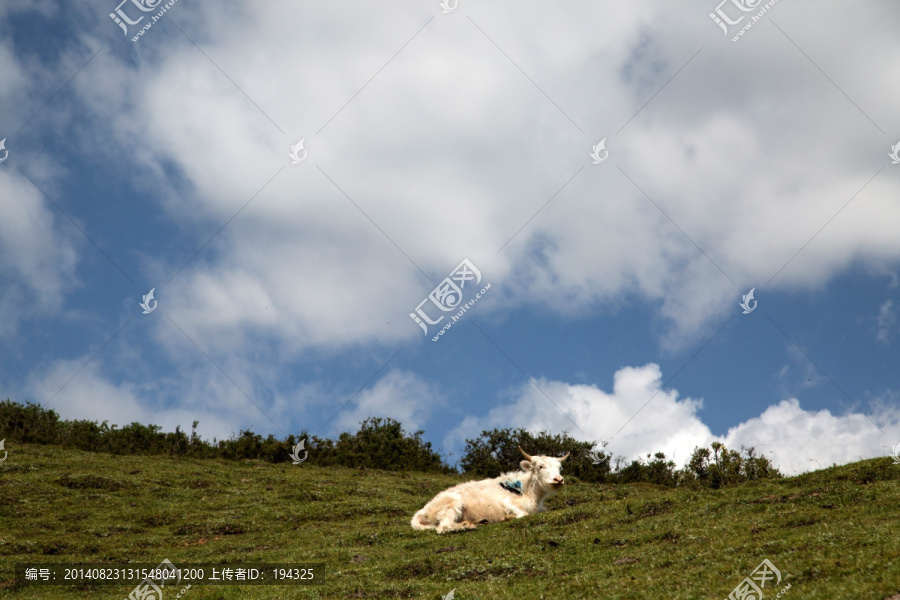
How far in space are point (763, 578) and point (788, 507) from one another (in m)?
6.03

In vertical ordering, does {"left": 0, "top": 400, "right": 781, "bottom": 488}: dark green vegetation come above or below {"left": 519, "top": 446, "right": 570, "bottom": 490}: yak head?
above

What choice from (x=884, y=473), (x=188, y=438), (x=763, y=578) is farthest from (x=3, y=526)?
(x=884, y=473)

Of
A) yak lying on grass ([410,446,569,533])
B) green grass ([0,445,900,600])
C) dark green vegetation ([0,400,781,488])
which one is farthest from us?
dark green vegetation ([0,400,781,488])

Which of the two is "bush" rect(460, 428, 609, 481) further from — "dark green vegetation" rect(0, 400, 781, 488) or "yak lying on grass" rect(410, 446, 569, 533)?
"yak lying on grass" rect(410, 446, 569, 533)

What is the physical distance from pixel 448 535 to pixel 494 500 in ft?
7.51

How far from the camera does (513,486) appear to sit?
2020 centimetres

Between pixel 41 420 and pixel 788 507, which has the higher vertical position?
pixel 41 420

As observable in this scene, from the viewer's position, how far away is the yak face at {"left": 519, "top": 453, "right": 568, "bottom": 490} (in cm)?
2014

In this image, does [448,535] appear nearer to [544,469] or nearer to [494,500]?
[494,500]

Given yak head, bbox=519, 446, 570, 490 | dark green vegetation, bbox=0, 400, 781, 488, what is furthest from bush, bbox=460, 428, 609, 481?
yak head, bbox=519, 446, 570, 490

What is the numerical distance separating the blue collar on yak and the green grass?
49.2 inches

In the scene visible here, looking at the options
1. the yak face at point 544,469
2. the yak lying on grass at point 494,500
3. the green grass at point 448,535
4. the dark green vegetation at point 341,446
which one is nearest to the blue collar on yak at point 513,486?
the yak lying on grass at point 494,500

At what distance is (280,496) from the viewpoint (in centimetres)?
2780

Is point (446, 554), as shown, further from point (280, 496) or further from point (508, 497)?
point (280, 496)
